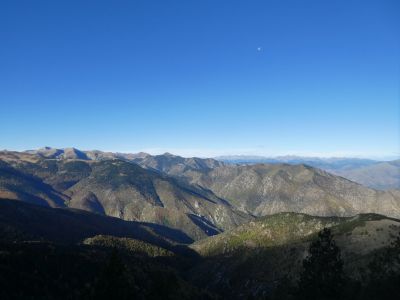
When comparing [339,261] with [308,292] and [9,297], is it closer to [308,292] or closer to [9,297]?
[308,292]

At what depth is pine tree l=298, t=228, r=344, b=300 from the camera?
233 feet

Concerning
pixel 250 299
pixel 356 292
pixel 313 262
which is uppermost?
pixel 313 262

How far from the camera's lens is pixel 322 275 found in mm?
74312

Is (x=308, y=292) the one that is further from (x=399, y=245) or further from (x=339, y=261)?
(x=399, y=245)

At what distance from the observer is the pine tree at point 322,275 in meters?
71.1

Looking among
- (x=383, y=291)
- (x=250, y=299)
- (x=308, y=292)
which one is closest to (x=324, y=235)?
(x=308, y=292)

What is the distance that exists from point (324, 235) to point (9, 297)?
582ft

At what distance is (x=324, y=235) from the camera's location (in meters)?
79.9

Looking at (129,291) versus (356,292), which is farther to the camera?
(356,292)

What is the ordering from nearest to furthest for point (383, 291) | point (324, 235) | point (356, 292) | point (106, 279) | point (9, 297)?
point (106, 279), point (324, 235), point (383, 291), point (356, 292), point (9, 297)

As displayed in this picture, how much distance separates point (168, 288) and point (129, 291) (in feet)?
46.7

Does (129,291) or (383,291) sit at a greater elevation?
(129,291)

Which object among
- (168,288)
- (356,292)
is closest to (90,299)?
(168,288)

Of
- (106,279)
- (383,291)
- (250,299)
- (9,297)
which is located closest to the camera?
(106,279)
